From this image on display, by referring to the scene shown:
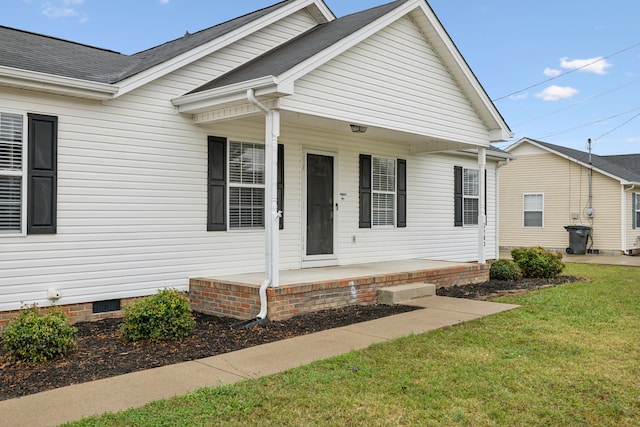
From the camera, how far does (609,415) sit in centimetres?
392

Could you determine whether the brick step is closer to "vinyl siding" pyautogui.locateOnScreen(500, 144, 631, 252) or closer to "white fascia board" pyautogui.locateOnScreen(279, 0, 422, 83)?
"white fascia board" pyautogui.locateOnScreen(279, 0, 422, 83)

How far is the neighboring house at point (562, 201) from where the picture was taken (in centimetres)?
2041

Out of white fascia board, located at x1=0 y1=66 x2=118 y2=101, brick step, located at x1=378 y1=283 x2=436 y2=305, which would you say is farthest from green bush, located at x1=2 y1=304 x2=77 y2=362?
brick step, located at x1=378 y1=283 x2=436 y2=305

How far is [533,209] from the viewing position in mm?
22234

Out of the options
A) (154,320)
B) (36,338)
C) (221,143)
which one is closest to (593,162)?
(221,143)

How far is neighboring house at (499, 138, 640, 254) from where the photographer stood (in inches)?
803

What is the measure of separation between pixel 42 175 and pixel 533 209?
64.7ft

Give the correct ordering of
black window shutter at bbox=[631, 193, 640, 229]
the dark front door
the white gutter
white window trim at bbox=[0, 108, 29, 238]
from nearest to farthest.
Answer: white window trim at bbox=[0, 108, 29, 238] < the white gutter < the dark front door < black window shutter at bbox=[631, 193, 640, 229]

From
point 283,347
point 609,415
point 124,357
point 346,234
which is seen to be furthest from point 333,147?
point 609,415

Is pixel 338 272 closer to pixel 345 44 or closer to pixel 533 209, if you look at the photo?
pixel 345 44

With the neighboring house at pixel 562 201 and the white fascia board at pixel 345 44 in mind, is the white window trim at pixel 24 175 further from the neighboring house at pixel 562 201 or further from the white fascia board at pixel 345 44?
the neighboring house at pixel 562 201

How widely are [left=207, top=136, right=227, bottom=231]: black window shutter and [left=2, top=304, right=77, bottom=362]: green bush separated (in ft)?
10.3

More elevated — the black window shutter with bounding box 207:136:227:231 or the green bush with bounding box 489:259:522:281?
the black window shutter with bounding box 207:136:227:231

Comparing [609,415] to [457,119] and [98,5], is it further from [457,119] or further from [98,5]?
[98,5]
